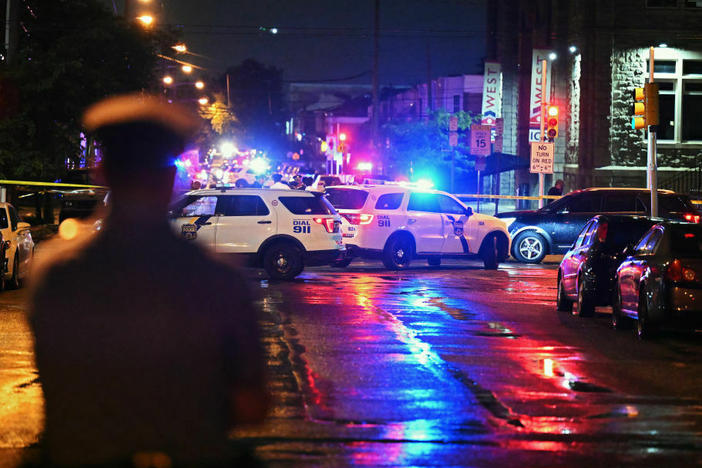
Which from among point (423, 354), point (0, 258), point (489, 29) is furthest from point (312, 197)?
point (489, 29)

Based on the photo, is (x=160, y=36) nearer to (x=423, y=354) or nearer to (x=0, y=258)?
(x=0, y=258)

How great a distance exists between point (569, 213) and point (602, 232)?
10777mm

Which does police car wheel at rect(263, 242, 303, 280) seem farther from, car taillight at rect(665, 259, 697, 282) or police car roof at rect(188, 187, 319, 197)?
car taillight at rect(665, 259, 697, 282)

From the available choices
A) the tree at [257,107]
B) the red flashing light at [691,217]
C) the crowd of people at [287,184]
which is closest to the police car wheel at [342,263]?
the crowd of people at [287,184]

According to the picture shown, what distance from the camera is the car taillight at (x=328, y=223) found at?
21.1 m

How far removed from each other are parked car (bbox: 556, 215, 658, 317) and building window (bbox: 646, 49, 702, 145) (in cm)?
2394

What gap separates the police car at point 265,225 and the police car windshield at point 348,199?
263 cm

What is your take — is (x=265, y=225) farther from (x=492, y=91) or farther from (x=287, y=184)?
(x=492, y=91)

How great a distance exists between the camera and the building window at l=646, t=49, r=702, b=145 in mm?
39156

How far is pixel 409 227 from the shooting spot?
2417 centimetres

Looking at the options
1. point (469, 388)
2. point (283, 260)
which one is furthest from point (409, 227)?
point (469, 388)

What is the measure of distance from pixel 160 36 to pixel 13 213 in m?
20.8

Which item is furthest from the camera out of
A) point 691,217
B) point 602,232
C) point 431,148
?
point 431,148

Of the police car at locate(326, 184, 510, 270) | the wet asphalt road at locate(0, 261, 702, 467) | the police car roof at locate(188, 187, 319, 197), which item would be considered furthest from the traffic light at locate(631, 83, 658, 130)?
the wet asphalt road at locate(0, 261, 702, 467)
